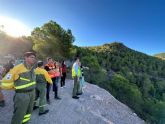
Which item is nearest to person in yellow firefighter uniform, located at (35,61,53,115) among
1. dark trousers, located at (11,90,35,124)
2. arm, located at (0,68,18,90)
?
dark trousers, located at (11,90,35,124)

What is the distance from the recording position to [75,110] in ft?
40.2

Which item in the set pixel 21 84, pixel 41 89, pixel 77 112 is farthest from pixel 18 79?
pixel 77 112

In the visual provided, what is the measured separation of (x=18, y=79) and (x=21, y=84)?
15cm

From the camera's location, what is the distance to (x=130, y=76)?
108750 mm

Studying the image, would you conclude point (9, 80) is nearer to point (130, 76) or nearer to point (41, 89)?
point (41, 89)

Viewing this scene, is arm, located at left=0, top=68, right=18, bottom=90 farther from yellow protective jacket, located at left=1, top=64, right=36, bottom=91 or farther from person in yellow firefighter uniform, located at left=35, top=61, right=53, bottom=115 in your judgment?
person in yellow firefighter uniform, located at left=35, top=61, right=53, bottom=115

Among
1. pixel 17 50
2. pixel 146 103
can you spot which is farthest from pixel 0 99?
pixel 146 103

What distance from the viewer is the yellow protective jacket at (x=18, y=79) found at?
6.62m

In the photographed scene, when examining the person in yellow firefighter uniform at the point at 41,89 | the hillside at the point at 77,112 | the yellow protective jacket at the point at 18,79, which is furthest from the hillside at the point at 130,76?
the yellow protective jacket at the point at 18,79

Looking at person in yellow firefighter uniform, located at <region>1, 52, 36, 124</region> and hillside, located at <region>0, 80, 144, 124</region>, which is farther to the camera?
hillside, located at <region>0, 80, 144, 124</region>

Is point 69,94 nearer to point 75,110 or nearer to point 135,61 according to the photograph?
point 75,110

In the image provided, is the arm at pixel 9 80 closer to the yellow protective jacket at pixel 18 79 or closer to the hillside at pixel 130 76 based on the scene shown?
the yellow protective jacket at pixel 18 79

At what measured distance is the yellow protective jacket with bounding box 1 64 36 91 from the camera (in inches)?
261

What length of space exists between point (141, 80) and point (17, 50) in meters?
70.7
